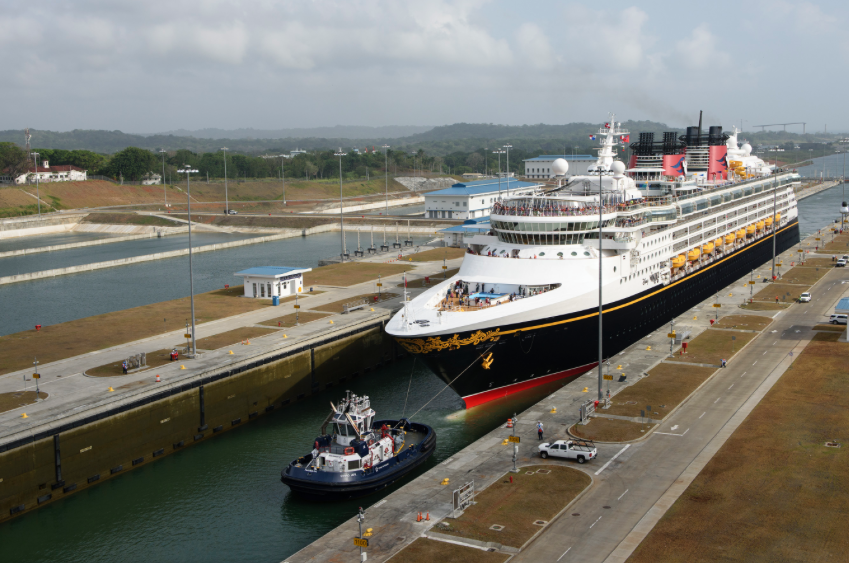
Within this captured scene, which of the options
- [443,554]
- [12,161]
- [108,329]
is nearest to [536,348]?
[443,554]

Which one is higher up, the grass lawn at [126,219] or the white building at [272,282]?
the grass lawn at [126,219]

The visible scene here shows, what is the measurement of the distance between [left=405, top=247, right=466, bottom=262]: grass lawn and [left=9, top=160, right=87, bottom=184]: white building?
11291 cm

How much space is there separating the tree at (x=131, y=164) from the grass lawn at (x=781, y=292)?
153 meters

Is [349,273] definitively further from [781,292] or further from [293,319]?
[781,292]

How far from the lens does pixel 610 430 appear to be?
113 ft

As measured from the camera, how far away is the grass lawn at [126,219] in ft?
470

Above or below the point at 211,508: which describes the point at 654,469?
above

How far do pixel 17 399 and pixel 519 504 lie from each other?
82.7 ft

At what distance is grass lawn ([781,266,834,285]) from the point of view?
235 feet

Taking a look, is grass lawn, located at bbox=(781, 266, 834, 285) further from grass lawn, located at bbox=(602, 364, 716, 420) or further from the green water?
the green water

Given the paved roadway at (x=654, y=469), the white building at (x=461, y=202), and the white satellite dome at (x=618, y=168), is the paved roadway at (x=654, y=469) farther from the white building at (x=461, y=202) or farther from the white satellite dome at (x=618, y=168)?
the white building at (x=461, y=202)

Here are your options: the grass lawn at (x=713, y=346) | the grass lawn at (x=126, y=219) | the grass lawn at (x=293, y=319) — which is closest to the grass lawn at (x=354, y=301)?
the grass lawn at (x=293, y=319)

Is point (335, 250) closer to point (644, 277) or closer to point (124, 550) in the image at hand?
point (644, 277)

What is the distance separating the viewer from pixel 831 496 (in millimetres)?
27516
